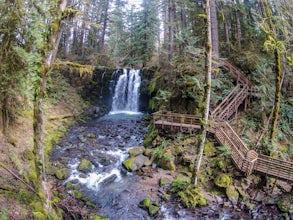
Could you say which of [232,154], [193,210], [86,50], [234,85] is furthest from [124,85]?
[193,210]

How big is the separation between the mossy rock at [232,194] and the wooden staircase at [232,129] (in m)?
1.02

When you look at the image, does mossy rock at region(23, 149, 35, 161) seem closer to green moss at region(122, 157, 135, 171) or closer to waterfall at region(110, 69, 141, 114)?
green moss at region(122, 157, 135, 171)

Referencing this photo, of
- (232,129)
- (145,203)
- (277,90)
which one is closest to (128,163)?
(145,203)

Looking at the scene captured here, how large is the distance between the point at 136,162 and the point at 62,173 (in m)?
3.69

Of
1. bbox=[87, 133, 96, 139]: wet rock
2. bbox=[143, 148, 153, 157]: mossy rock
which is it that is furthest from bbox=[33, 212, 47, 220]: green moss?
bbox=[87, 133, 96, 139]: wet rock

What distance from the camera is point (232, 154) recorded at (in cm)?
1002

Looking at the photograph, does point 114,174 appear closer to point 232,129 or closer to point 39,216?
point 39,216

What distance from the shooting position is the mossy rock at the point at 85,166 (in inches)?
413

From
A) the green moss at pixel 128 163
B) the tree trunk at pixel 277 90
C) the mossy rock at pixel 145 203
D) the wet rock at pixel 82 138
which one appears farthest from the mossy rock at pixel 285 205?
the wet rock at pixel 82 138

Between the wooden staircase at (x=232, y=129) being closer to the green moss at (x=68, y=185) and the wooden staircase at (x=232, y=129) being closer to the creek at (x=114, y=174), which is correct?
the creek at (x=114, y=174)

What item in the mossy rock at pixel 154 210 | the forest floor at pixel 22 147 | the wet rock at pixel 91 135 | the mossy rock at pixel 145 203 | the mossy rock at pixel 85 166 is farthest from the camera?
the wet rock at pixel 91 135

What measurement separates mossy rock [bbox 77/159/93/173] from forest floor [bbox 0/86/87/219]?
231 centimetres

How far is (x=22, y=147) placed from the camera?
382 inches

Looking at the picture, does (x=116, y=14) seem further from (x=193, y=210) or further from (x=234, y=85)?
(x=193, y=210)
